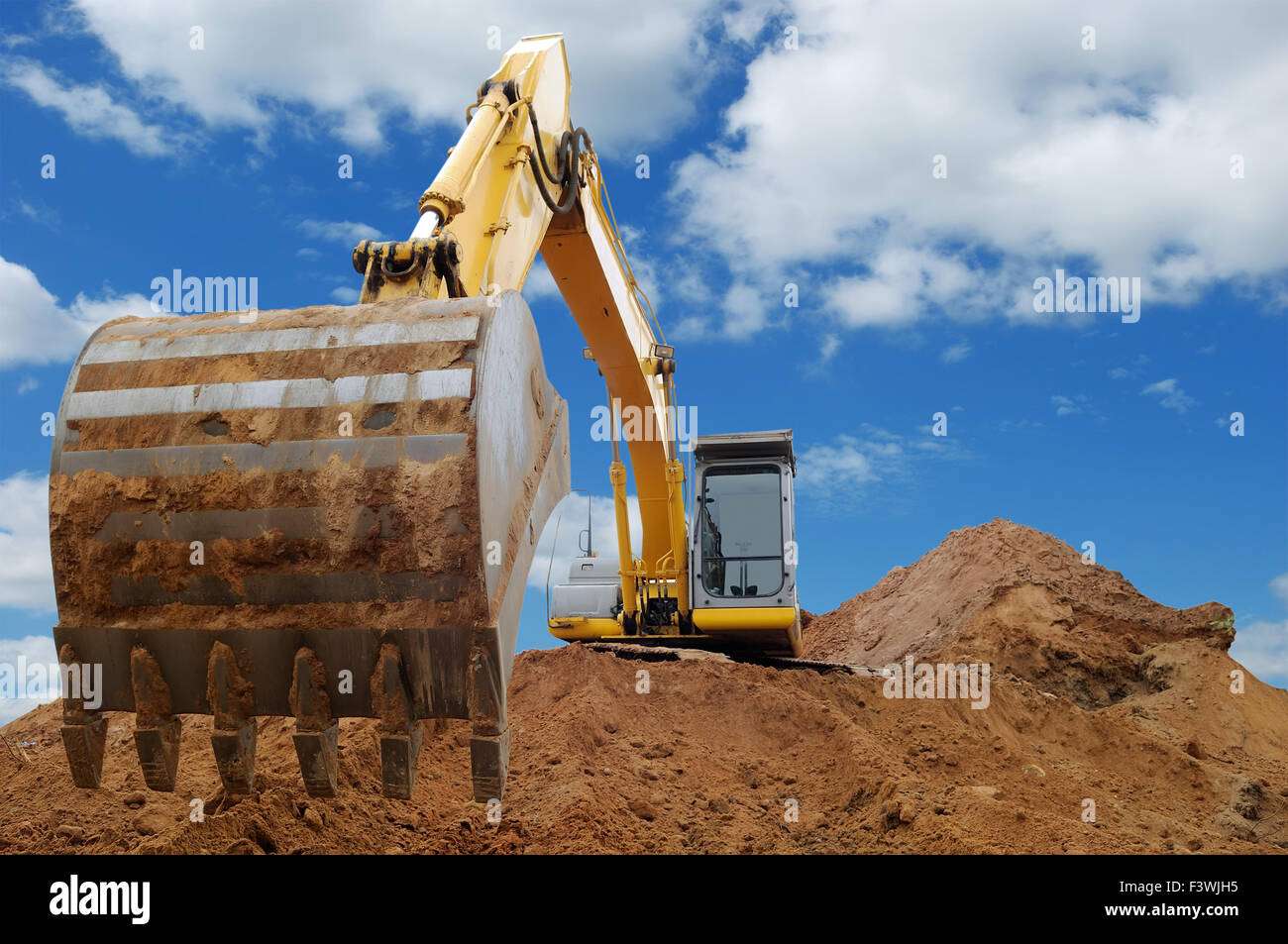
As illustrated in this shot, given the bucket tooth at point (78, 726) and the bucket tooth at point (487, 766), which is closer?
the bucket tooth at point (487, 766)

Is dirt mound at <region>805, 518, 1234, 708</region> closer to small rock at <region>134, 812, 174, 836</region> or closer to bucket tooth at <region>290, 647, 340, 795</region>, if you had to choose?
small rock at <region>134, 812, 174, 836</region>

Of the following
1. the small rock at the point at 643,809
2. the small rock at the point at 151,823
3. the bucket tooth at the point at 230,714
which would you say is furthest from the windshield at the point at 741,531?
the bucket tooth at the point at 230,714

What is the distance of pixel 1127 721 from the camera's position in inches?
380

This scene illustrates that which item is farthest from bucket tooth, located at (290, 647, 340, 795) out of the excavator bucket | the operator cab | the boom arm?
the operator cab

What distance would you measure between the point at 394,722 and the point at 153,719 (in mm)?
1038

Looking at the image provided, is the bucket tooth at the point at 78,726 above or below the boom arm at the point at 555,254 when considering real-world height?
below

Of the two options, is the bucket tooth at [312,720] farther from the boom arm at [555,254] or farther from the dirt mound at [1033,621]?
the dirt mound at [1033,621]

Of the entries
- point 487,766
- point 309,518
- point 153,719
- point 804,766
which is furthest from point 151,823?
point 804,766

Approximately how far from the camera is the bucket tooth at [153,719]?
351 cm

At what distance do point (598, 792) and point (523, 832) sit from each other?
2.79 feet

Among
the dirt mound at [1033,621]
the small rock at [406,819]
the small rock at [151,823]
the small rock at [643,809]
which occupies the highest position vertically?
the dirt mound at [1033,621]

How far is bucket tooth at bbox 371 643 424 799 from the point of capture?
3260 millimetres

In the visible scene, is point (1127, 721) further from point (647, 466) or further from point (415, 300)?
point (415, 300)

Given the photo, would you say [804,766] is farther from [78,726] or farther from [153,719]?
[78,726]
